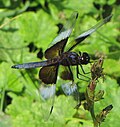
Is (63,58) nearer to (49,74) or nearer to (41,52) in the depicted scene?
(49,74)

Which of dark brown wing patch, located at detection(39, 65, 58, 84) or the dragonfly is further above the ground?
the dragonfly

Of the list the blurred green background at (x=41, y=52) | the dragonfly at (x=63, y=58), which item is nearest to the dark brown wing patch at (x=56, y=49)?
the dragonfly at (x=63, y=58)

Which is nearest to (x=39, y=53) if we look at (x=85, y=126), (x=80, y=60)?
(x=85, y=126)

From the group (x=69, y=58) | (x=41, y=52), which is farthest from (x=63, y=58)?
(x=41, y=52)

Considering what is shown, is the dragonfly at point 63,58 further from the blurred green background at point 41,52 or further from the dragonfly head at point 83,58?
the blurred green background at point 41,52

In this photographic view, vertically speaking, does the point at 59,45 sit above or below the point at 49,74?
above

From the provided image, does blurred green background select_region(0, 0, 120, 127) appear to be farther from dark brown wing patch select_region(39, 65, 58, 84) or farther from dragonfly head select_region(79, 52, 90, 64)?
dragonfly head select_region(79, 52, 90, 64)

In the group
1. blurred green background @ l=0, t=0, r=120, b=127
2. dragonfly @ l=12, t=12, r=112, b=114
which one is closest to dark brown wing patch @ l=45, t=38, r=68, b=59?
dragonfly @ l=12, t=12, r=112, b=114

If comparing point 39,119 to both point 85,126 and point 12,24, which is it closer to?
point 85,126
